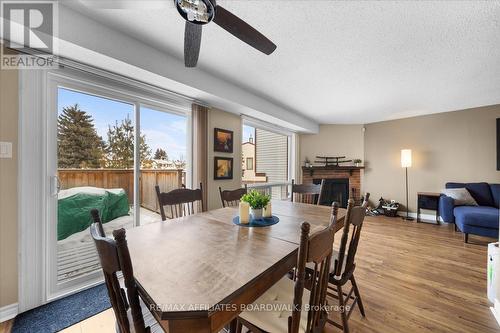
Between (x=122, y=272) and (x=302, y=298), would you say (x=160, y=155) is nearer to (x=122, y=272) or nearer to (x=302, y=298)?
(x=122, y=272)

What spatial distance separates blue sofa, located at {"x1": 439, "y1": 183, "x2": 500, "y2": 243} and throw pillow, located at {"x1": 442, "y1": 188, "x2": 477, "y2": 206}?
119 mm

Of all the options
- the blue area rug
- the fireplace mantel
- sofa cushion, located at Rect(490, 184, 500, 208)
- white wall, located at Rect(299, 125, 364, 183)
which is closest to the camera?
the blue area rug

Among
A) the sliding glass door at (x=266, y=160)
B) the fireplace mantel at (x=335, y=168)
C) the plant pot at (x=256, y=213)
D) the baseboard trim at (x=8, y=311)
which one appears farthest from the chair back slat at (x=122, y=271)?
the fireplace mantel at (x=335, y=168)

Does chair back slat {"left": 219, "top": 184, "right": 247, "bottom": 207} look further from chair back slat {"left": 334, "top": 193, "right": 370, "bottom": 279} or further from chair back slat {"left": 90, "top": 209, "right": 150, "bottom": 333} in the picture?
chair back slat {"left": 90, "top": 209, "right": 150, "bottom": 333}

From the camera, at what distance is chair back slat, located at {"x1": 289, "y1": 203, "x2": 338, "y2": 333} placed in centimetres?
78

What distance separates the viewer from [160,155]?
2.69 meters

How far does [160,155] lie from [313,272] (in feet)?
7.77

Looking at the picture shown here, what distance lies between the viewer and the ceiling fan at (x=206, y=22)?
3.66 feet

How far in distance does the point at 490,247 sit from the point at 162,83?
11.8 feet

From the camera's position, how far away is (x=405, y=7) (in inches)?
60.2

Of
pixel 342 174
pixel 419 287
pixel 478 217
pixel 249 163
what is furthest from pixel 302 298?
pixel 342 174

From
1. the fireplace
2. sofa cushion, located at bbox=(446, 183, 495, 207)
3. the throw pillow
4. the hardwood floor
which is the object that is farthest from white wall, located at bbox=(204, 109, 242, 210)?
sofa cushion, located at bbox=(446, 183, 495, 207)

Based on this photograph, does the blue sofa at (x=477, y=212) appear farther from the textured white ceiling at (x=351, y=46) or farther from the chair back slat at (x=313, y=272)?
the chair back slat at (x=313, y=272)

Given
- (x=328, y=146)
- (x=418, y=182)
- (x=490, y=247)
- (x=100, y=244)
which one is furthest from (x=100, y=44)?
(x=418, y=182)
